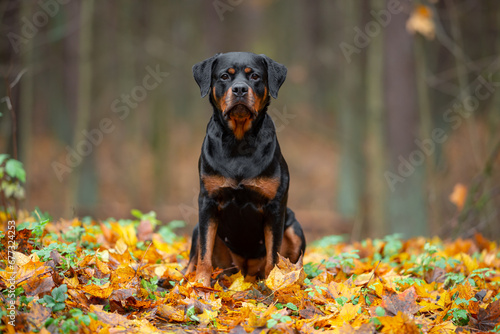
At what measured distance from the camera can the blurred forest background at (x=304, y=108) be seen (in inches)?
293

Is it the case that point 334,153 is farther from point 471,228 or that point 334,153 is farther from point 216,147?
point 216,147

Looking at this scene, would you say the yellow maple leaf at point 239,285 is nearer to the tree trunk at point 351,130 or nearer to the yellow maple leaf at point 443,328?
the yellow maple leaf at point 443,328

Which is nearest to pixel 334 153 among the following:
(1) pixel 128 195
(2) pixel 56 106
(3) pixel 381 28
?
(1) pixel 128 195

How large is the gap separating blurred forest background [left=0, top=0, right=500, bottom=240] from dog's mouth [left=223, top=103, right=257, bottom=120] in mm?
1748

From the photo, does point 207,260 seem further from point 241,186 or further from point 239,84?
point 239,84

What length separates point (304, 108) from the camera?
24109 millimetres

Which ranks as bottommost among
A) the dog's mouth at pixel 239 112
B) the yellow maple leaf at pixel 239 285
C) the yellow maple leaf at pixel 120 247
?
the yellow maple leaf at pixel 239 285

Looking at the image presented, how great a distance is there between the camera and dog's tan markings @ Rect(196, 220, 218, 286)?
3496 mm

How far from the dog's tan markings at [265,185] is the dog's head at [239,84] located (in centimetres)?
37

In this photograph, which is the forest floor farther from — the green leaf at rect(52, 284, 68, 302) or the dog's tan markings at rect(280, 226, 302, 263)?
the dog's tan markings at rect(280, 226, 302, 263)

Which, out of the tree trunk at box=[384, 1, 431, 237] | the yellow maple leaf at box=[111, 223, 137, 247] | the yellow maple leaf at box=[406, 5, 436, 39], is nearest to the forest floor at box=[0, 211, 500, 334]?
the yellow maple leaf at box=[111, 223, 137, 247]

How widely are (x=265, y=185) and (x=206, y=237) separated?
59cm

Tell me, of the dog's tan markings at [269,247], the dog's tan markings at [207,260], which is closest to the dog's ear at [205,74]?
the dog's tan markings at [207,260]

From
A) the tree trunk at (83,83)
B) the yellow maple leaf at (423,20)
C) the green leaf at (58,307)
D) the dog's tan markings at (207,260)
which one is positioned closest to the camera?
the green leaf at (58,307)
